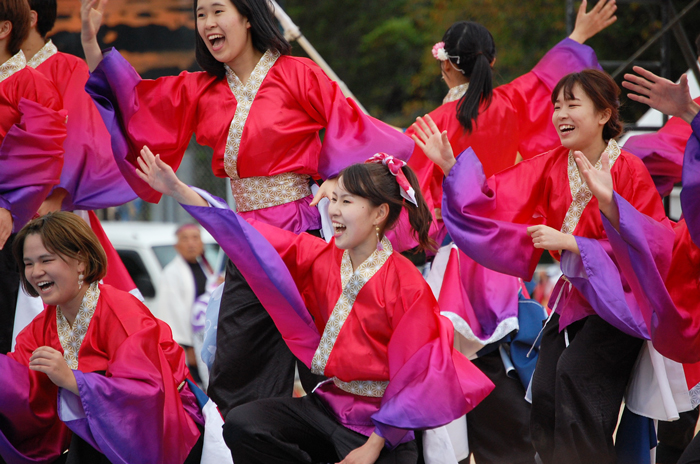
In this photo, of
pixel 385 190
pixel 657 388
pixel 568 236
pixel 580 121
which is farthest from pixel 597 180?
pixel 657 388

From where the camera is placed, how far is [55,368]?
2.58 m

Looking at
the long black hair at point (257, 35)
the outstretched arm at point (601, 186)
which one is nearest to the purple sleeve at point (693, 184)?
the outstretched arm at point (601, 186)

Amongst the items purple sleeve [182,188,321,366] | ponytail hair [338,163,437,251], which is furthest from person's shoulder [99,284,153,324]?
ponytail hair [338,163,437,251]

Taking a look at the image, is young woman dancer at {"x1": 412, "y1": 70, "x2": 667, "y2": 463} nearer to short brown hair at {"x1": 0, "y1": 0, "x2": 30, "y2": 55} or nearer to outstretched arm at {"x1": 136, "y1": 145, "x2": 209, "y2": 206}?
outstretched arm at {"x1": 136, "y1": 145, "x2": 209, "y2": 206}

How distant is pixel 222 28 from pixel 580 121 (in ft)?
4.08

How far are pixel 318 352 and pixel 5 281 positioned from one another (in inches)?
55.4

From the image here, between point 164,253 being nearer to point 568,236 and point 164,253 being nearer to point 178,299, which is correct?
point 178,299

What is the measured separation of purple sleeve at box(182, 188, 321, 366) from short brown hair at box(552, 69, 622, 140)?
1.14 metres

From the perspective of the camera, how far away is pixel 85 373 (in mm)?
2646

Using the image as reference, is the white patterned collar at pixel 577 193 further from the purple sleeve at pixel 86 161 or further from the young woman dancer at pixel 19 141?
the young woman dancer at pixel 19 141

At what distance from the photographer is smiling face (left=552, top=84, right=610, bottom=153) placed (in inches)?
111

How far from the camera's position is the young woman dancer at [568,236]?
272 cm

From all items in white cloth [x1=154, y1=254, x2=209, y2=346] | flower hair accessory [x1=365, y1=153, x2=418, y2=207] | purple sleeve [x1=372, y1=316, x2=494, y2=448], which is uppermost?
flower hair accessory [x1=365, y1=153, x2=418, y2=207]

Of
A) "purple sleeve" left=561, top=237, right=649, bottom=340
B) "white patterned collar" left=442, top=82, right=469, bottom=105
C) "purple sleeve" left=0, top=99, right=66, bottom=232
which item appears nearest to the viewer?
"purple sleeve" left=561, top=237, right=649, bottom=340
